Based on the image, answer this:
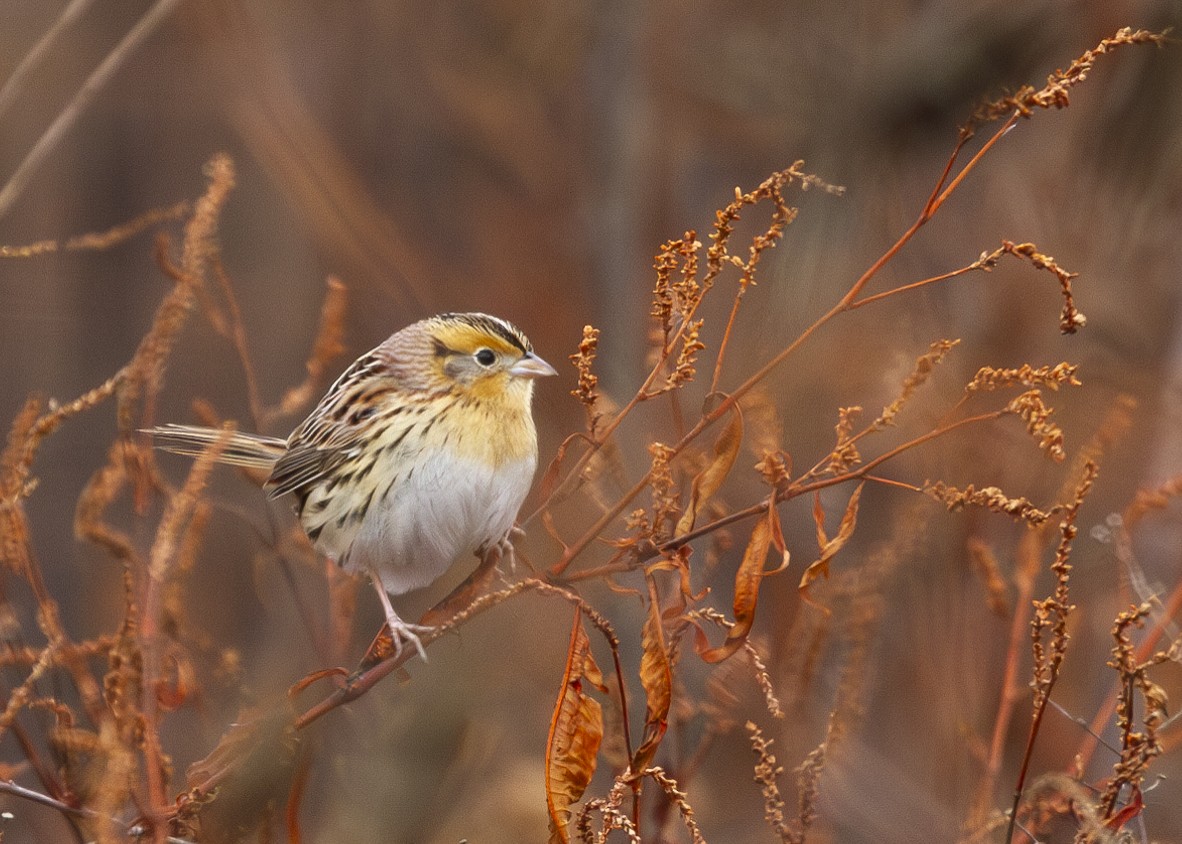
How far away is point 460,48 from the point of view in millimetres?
6500

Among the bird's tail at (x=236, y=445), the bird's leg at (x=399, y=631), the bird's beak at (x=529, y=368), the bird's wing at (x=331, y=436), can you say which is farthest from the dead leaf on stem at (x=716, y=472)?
the bird's tail at (x=236, y=445)

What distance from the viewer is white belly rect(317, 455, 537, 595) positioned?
2629 millimetres

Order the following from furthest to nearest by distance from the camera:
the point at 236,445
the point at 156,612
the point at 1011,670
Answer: the point at 236,445, the point at 1011,670, the point at 156,612

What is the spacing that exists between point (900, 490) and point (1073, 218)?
1034 mm

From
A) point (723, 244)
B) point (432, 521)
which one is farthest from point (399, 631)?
point (723, 244)

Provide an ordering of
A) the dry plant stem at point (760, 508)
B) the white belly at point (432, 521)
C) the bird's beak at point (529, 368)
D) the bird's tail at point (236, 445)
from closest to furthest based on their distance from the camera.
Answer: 1. the dry plant stem at point (760, 508)
2. the white belly at point (432, 521)
3. the bird's beak at point (529, 368)
4. the bird's tail at point (236, 445)

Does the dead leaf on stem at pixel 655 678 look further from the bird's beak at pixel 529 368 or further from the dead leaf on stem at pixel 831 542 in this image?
the bird's beak at pixel 529 368

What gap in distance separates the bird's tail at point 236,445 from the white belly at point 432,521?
33 centimetres

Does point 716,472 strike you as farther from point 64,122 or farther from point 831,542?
point 64,122

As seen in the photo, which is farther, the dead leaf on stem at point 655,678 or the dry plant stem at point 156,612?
the dead leaf on stem at point 655,678

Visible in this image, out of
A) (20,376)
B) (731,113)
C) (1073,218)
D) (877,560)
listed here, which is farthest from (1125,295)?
(20,376)

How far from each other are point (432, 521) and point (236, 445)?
69 cm

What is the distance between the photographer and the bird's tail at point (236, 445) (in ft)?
9.87

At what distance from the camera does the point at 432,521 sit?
8.79 feet
